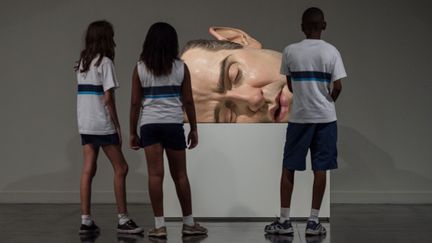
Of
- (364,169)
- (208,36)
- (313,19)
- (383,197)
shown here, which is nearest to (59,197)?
(208,36)

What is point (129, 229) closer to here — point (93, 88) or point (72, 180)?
point (93, 88)

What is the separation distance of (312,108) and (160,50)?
2.64 ft

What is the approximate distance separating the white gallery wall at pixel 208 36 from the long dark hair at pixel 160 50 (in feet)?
6.01

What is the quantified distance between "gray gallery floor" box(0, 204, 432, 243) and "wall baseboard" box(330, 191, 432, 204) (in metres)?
0.13

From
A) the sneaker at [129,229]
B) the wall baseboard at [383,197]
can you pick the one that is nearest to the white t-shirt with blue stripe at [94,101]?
the sneaker at [129,229]

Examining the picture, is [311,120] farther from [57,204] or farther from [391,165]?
[57,204]

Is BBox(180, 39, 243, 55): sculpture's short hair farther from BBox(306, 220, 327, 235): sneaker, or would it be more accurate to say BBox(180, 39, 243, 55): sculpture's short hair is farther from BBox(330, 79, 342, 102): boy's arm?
BBox(306, 220, 327, 235): sneaker

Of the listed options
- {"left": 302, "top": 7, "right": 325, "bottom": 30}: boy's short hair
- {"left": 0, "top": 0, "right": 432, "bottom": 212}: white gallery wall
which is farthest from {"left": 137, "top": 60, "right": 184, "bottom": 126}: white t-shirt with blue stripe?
{"left": 0, "top": 0, "right": 432, "bottom": 212}: white gallery wall

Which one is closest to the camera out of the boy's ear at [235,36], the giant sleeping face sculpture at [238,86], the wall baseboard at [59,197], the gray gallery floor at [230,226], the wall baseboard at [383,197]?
the gray gallery floor at [230,226]

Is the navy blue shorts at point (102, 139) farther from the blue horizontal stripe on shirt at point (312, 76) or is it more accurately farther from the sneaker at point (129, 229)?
the blue horizontal stripe on shirt at point (312, 76)

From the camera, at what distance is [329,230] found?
4.30m

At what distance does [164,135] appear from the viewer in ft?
13.0

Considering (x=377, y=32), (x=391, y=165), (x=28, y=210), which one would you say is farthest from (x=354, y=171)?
(x=28, y=210)

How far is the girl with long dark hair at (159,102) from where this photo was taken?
3.95m
